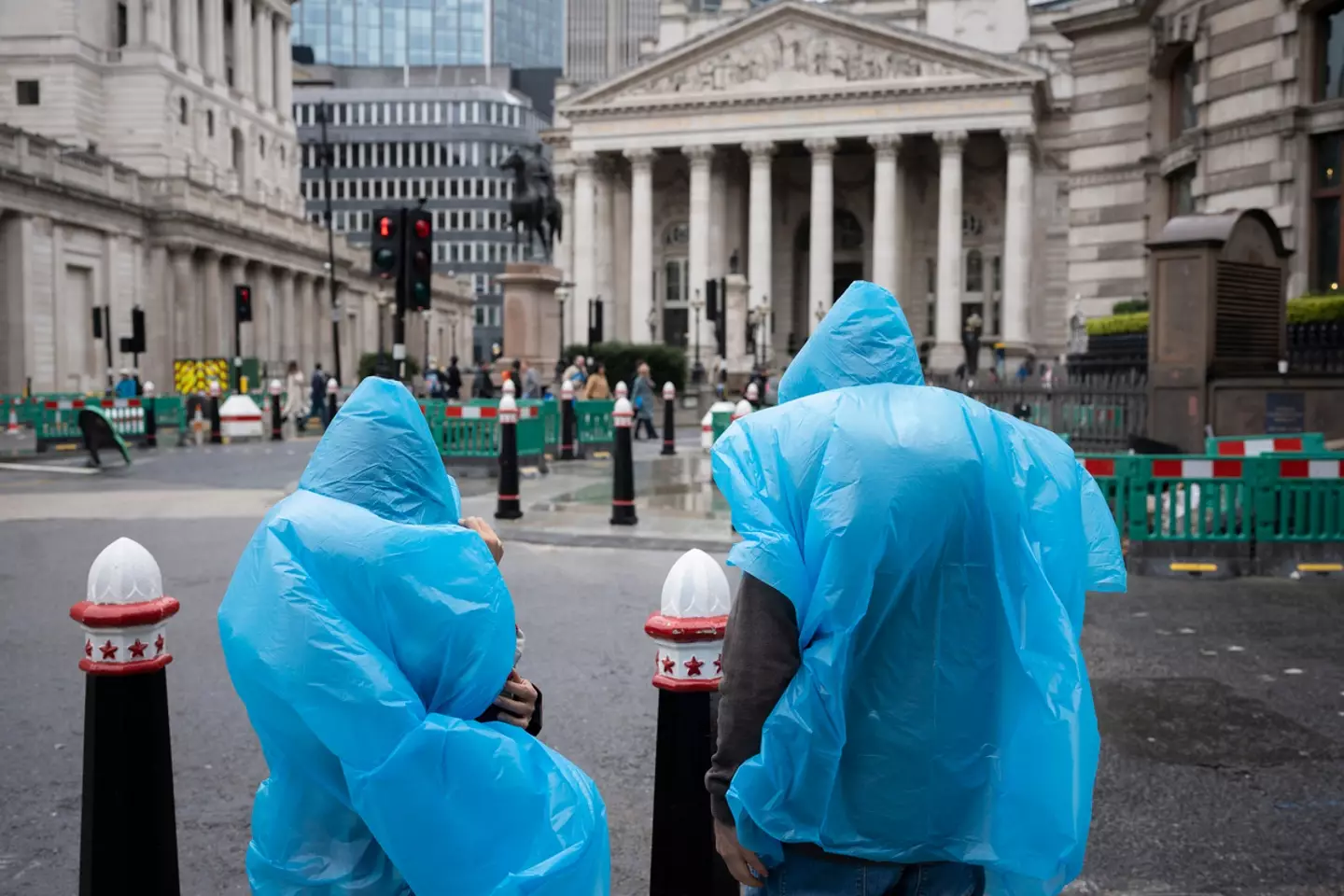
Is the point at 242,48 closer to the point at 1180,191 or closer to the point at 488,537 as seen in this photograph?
the point at 1180,191

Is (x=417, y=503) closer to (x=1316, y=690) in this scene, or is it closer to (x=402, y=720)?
(x=402, y=720)

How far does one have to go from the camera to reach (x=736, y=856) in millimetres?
2488

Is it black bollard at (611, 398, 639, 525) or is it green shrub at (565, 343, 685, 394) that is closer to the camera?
black bollard at (611, 398, 639, 525)

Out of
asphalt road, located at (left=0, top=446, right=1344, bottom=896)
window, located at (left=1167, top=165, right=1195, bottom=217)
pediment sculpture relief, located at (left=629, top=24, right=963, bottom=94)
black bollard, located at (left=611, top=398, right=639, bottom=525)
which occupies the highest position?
pediment sculpture relief, located at (left=629, top=24, right=963, bottom=94)

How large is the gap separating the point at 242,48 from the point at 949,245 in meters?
40.9

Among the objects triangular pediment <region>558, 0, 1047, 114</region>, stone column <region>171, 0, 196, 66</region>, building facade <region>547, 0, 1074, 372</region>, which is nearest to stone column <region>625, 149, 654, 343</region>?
building facade <region>547, 0, 1074, 372</region>

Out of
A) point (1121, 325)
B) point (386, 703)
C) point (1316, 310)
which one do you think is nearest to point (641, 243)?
point (1121, 325)

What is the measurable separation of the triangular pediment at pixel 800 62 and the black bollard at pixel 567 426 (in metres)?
41.7

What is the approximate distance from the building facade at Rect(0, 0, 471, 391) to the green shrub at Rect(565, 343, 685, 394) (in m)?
10.1

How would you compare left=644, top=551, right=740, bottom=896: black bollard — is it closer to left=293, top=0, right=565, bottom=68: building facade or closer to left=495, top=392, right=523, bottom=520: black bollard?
left=495, top=392, right=523, bottom=520: black bollard

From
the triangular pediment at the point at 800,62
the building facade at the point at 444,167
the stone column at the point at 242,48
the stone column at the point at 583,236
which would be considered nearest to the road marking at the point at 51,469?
the stone column at the point at 583,236

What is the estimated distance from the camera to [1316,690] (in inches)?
258

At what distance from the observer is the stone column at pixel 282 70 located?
77.3 metres

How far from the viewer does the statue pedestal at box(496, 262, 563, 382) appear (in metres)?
30.3
